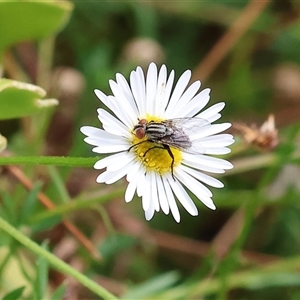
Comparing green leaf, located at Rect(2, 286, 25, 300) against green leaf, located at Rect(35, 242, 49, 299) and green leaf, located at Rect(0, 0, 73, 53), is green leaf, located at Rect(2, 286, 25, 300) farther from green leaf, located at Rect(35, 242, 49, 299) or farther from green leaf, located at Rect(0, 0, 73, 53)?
green leaf, located at Rect(0, 0, 73, 53)

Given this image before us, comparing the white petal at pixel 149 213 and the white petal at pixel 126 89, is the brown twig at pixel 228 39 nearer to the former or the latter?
the white petal at pixel 126 89

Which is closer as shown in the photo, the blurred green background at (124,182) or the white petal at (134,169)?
the white petal at (134,169)

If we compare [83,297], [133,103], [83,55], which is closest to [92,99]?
[83,55]

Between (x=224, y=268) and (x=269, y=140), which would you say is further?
(x=224, y=268)

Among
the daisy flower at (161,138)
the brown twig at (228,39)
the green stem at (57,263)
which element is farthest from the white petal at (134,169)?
the brown twig at (228,39)

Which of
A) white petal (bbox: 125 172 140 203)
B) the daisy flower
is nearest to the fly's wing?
the daisy flower

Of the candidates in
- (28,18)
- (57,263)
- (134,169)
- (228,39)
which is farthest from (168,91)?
(228,39)

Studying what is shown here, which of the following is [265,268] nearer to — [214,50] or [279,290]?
[279,290]

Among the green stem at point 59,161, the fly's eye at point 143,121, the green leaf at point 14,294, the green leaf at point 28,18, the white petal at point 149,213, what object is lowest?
the white petal at point 149,213
